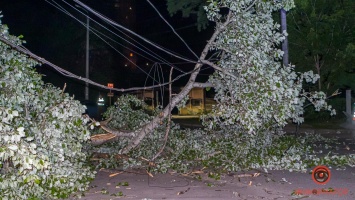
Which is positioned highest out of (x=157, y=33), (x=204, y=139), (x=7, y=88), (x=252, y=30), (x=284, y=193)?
(x=157, y=33)

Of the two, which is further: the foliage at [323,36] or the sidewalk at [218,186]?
the foliage at [323,36]

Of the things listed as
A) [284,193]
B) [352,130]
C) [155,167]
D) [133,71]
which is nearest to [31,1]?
[133,71]

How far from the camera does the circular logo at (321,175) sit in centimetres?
877

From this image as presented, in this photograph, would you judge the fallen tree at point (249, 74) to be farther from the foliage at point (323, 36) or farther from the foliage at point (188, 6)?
the foliage at point (323, 36)

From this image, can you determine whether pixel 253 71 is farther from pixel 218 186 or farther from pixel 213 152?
pixel 213 152

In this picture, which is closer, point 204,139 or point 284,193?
point 284,193

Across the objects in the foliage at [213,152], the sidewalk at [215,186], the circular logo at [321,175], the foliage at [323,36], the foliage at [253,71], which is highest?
the foliage at [323,36]

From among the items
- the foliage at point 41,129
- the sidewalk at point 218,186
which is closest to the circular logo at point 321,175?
the sidewalk at point 218,186

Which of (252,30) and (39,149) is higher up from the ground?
(252,30)

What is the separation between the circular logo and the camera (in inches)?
345

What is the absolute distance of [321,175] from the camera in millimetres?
9188

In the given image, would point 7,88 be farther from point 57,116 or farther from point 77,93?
point 77,93

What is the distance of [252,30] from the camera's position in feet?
30.9

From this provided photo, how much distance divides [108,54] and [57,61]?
3.84 metres
